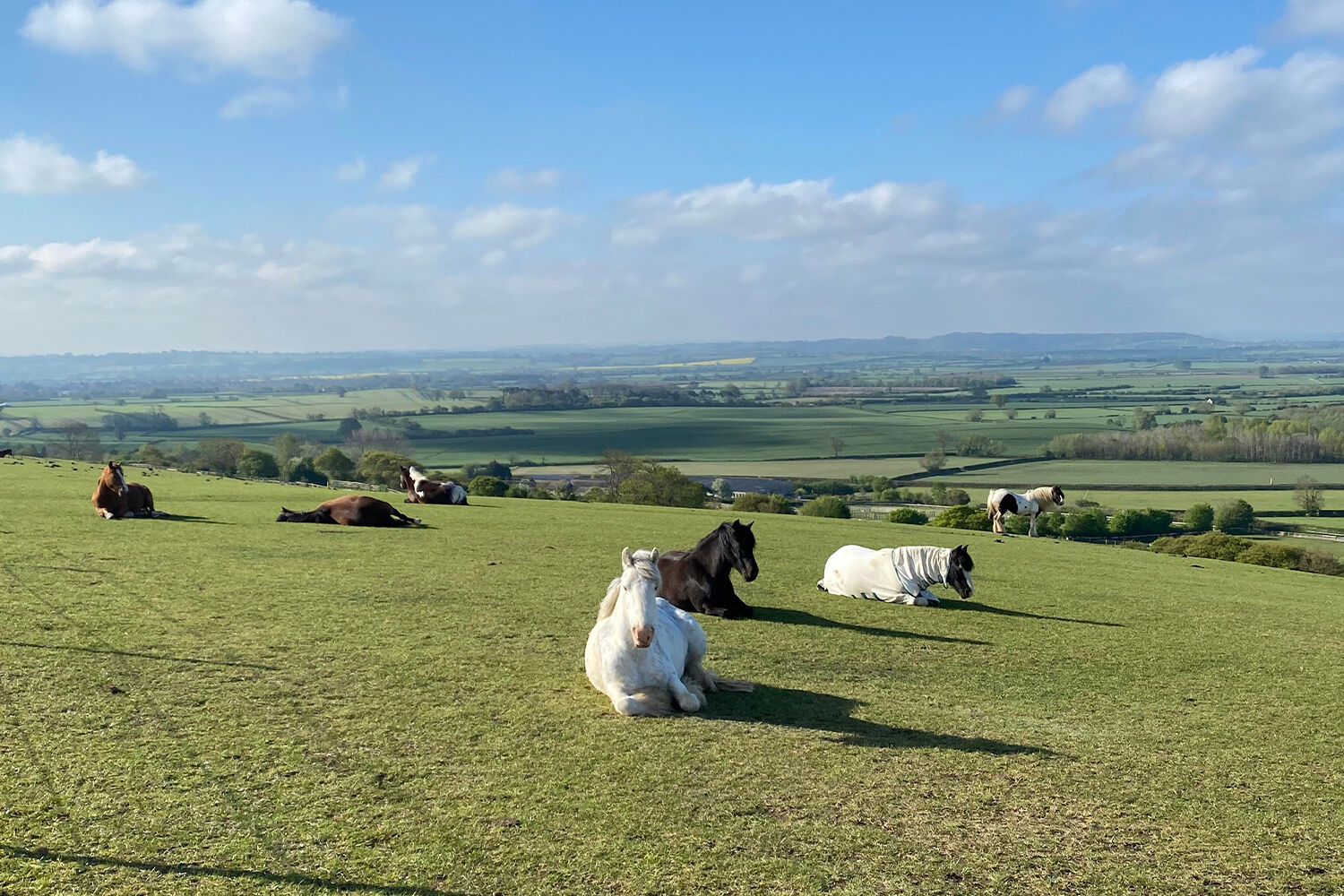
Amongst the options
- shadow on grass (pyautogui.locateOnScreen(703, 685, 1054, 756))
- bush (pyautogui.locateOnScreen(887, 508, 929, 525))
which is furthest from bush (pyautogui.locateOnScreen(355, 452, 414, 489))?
shadow on grass (pyautogui.locateOnScreen(703, 685, 1054, 756))

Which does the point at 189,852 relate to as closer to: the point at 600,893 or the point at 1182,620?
the point at 600,893

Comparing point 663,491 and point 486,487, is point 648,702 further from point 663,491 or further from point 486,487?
point 663,491

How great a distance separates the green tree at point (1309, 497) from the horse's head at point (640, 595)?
206 ft

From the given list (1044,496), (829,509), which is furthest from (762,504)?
(1044,496)

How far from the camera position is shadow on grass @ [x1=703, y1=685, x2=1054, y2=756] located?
7031 millimetres

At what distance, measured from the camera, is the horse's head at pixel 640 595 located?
24.2 feet

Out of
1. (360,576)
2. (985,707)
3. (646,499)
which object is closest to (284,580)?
(360,576)

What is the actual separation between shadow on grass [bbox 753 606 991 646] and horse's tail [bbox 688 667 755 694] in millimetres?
3186

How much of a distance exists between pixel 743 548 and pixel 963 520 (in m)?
24.0

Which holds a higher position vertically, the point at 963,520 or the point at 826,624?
the point at 826,624

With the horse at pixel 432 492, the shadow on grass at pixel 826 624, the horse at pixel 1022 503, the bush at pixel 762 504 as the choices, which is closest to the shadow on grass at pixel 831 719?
the shadow on grass at pixel 826 624

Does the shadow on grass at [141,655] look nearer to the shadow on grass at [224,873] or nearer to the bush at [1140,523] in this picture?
the shadow on grass at [224,873]

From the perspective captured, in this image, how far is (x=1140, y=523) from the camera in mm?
47531

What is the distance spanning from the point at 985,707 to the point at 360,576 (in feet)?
26.8
